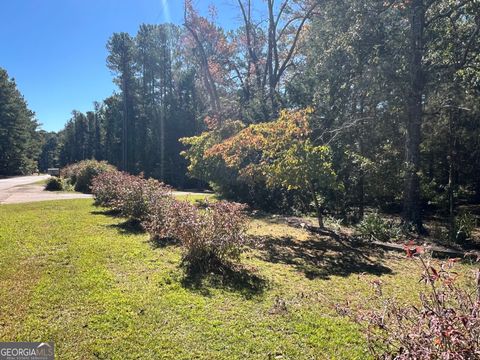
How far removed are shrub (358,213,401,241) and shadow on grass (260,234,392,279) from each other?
0.45 m

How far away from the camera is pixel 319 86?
14812 mm

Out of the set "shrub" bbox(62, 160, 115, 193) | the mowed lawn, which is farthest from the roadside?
the mowed lawn

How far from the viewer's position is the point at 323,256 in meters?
7.17

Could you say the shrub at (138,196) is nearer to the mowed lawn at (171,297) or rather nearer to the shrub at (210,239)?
the mowed lawn at (171,297)

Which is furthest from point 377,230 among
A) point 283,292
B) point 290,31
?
point 290,31

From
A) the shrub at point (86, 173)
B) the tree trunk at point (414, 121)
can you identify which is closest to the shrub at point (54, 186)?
the shrub at point (86, 173)

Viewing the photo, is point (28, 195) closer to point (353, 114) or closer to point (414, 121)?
→ point (353, 114)

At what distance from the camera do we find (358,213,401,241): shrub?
8.73 meters

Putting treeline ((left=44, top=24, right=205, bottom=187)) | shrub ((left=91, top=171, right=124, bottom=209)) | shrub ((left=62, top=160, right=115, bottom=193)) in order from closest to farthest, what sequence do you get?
shrub ((left=91, top=171, right=124, bottom=209))
shrub ((left=62, top=160, right=115, bottom=193))
treeline ((left=44, top=24, right=205, bottom=187))

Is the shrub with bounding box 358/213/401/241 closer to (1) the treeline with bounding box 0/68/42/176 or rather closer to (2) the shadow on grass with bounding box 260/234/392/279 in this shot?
(2) the shadow on grass with bounding box 260/234/392/279

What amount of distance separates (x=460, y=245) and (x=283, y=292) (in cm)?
593

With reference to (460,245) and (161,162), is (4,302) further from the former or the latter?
(161,162)

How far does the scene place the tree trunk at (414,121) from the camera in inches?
387

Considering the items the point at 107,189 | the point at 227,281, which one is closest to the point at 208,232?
the point at 227,281
